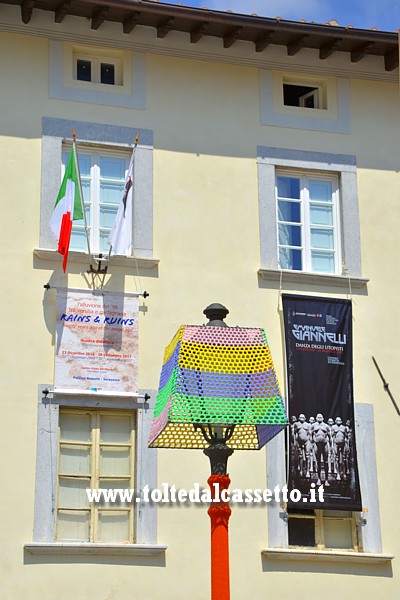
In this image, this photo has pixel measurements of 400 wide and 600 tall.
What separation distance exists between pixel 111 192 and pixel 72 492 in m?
4.06

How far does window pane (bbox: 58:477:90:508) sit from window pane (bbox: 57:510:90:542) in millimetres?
97

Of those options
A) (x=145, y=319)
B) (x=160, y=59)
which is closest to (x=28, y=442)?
(x=145, y=319)

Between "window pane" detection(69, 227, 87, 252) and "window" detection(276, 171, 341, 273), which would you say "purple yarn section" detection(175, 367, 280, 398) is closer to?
"window pane" detection(69, 227, 87, 252)

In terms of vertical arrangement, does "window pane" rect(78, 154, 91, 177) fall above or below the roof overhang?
below

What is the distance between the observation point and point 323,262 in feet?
57.3

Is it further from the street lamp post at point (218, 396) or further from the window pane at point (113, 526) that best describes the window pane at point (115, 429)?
the street lamp post at point (218, 396)

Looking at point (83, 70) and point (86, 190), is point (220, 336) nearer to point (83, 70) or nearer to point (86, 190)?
point (86, 190)

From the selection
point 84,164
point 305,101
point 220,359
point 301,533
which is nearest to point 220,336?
point 220,359

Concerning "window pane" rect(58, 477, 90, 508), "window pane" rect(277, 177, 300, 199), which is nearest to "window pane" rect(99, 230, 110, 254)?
"window pane" rect(277, 177, 300, 199)

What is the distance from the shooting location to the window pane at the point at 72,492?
50.8 ft

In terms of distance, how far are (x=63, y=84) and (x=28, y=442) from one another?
490cm

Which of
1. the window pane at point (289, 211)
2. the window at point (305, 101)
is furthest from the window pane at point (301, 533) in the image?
the window at point (305, 101)

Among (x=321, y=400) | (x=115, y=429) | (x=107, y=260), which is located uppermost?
(x=107, y=260)

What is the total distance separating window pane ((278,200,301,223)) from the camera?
17469 millimetres
